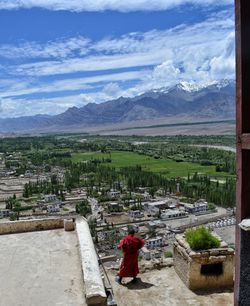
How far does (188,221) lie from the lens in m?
61.2

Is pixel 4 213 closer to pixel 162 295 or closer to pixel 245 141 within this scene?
pixel 162 295

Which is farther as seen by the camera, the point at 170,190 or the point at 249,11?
the point at 170,190

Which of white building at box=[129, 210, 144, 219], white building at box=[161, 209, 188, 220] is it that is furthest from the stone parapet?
white building at box=[161, 209, 188, 220]

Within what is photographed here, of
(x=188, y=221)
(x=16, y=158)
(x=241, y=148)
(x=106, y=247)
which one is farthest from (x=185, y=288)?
(x=16, y=158)

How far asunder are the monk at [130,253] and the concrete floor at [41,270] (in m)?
1.00

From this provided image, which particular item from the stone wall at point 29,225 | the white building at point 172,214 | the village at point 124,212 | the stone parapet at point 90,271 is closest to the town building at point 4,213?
the village at point 124,212

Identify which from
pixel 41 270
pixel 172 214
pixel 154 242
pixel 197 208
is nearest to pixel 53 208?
pixel 172 214

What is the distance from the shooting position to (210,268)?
28.9ft

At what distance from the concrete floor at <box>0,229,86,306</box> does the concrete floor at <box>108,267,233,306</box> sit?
1.39 metres

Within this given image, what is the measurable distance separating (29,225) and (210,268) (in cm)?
373

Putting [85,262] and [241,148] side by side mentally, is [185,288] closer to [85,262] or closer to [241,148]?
[85,262]

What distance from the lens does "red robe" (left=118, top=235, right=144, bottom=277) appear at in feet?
28.4

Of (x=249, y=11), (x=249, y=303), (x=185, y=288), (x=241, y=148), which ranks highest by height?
(x=249, y=11)

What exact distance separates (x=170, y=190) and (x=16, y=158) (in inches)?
2712
